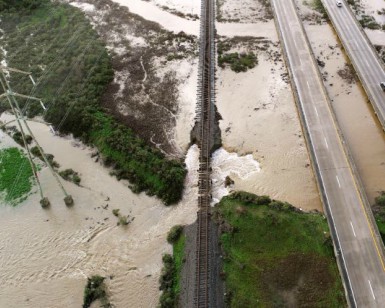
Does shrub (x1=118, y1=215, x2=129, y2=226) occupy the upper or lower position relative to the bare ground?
lower

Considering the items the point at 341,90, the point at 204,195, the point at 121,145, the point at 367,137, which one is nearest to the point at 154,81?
the point at 121,145

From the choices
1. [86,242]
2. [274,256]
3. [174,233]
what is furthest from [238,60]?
[86,242]

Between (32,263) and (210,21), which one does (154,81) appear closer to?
(210,21)

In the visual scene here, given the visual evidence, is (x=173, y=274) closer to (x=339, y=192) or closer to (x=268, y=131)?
(x=339, y=192)

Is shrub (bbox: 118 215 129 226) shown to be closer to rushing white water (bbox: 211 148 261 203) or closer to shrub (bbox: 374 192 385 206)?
rushing white water (bbox: 211 148 261 203)

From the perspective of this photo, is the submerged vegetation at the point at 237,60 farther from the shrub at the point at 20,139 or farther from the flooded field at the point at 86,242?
the shrub at the point at 20,139

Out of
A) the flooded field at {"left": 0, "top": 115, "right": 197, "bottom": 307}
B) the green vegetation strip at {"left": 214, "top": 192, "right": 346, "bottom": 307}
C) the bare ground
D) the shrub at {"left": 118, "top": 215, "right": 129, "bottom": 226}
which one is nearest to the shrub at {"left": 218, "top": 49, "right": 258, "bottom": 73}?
the bare ground
